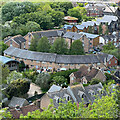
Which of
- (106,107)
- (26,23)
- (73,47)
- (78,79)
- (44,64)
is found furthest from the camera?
(26,23)

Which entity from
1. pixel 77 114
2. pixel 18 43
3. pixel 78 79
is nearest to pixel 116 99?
pixel 77 114

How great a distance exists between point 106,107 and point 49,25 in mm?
14322

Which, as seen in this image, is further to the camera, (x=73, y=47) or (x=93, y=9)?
(x=93, y=9)

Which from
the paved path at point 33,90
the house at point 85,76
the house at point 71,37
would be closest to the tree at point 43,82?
the paved path at point 33,90

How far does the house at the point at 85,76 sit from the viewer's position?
30.1ft

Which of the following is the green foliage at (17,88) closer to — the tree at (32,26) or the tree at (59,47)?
the tree at (59,47)

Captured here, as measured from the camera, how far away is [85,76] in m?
9.25

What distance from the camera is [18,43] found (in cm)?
1303

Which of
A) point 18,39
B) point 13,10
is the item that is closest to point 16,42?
point 18,39

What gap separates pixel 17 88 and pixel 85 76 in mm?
2670

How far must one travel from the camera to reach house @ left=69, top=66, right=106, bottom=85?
9.16m

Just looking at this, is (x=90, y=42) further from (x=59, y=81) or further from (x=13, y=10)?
(x=13, y=10)

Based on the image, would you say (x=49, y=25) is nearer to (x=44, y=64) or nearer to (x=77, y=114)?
(x=44, y=64)

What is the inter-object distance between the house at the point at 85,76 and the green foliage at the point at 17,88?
1.96m
